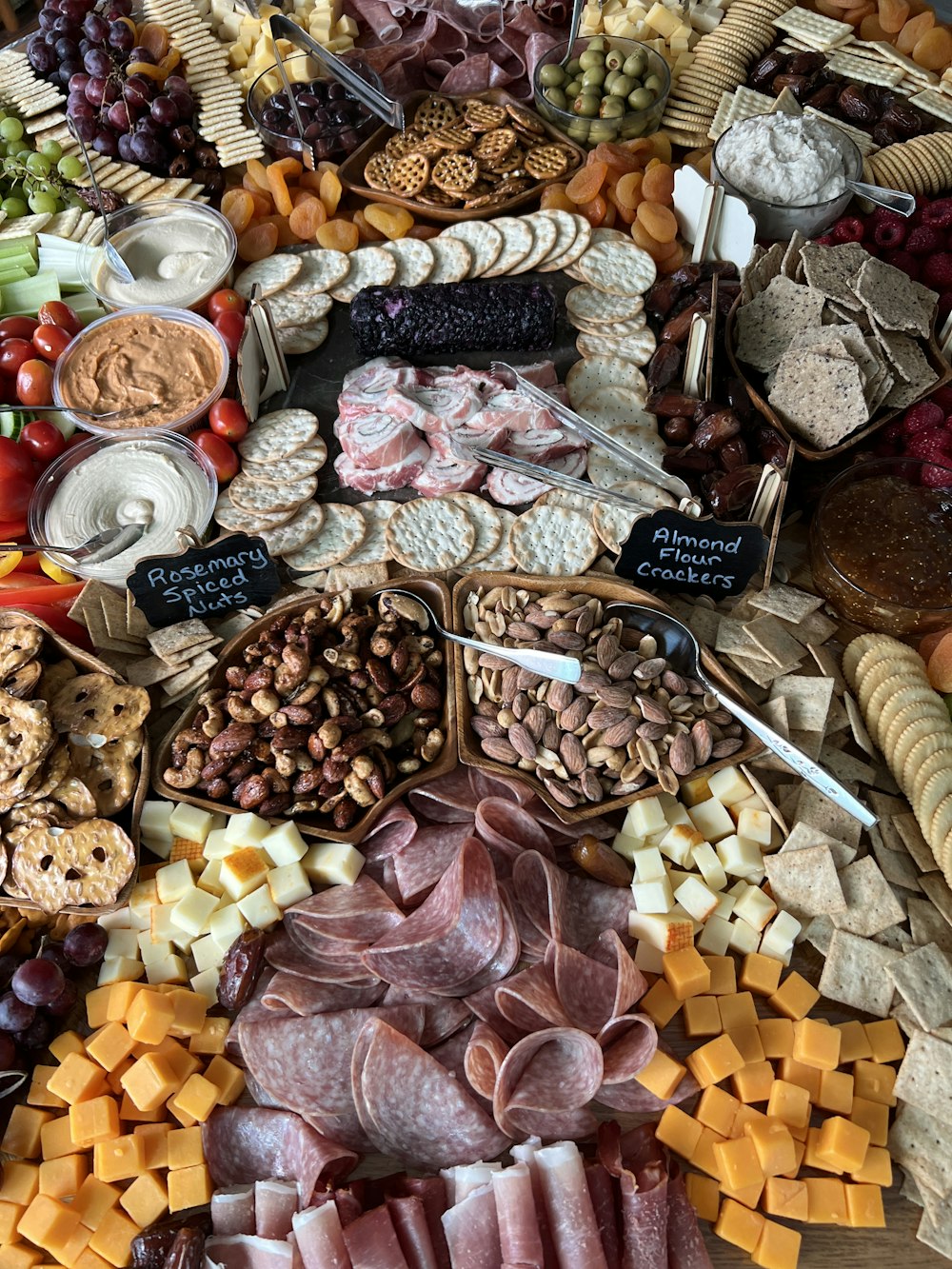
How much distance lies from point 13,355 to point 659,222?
1612mm

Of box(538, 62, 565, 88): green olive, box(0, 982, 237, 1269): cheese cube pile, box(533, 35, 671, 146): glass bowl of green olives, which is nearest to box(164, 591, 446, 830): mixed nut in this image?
box(0, 982, 237, 1269): cheese cube pile

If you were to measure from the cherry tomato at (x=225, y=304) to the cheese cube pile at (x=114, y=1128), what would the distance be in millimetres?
1541

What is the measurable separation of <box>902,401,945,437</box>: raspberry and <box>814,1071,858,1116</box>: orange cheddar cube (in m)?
1.33

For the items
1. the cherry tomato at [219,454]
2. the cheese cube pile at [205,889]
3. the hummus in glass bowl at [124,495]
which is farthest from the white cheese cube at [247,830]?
the cherry tomato at [219,454]

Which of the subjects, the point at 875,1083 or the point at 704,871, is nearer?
the point at 875,1083

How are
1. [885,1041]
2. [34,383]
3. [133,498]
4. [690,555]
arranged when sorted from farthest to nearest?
[34,383]
[133,498]
[690,555]
[885,1041]

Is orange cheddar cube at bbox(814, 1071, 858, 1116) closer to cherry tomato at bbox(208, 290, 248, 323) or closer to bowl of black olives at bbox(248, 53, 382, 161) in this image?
cherry tomato at bbox(208, 290, 248, 323)

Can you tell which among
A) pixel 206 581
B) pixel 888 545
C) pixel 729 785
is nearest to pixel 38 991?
pixel 206 581

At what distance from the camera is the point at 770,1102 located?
1.38 meters

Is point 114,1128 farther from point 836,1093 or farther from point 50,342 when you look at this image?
point 50,342

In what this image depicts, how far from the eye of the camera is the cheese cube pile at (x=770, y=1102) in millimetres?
1310

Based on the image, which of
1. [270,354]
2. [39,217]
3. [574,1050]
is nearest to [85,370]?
[270,354]

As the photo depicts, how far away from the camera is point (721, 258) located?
225 centimetres

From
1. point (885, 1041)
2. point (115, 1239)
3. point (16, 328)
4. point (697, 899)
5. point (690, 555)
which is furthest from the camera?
point (16, 328)
